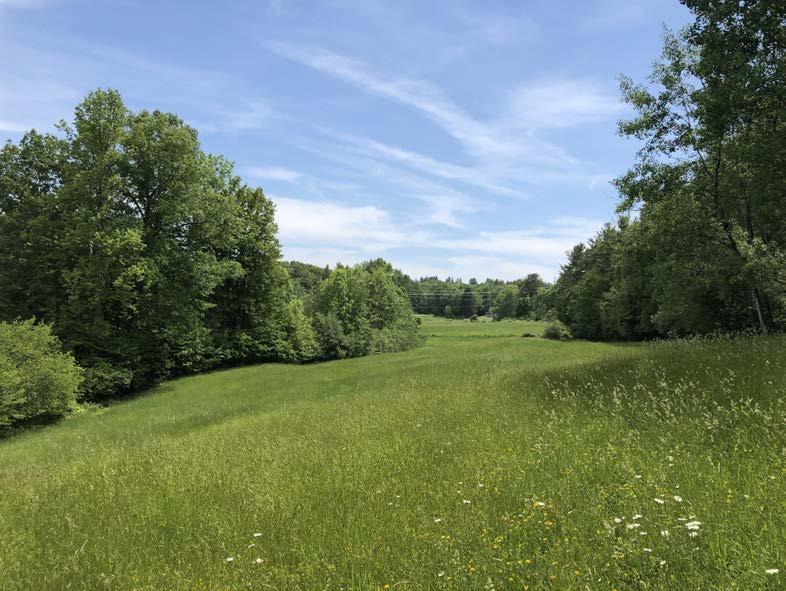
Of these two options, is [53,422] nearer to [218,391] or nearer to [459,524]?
[218,391]

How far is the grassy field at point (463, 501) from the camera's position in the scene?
3459mm

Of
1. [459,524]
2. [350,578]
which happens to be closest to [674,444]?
[459,524]

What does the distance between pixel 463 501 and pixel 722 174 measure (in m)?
22.2

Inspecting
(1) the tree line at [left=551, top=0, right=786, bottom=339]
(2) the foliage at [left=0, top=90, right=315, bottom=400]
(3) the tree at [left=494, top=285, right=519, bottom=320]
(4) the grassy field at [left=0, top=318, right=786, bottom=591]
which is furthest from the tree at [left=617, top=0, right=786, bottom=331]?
(3) the tree at [left=494, top=285, right=519, bottom=320]

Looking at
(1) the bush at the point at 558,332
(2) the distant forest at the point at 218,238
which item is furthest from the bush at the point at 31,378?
(1) the bush at the point at 558,332

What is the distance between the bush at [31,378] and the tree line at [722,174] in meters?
27.7

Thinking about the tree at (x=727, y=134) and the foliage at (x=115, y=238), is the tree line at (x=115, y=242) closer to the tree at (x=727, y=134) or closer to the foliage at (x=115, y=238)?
the foliage at (x=115, y=238)

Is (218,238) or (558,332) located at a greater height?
(218,238)

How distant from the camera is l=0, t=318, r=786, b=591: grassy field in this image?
3459 millimetres

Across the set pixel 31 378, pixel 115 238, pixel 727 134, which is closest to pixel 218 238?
pixel 115 238

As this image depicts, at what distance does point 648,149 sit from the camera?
64.4 ft

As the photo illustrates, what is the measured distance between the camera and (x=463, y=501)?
480 cm

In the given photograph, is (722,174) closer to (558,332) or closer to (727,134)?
(727,134)

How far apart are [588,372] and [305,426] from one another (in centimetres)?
728
